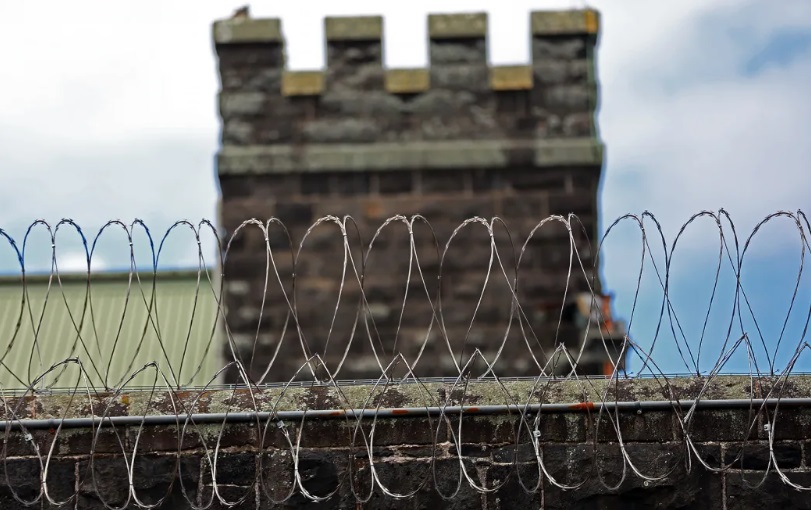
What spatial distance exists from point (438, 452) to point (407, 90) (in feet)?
13.8

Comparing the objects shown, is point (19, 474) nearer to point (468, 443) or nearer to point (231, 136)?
point (468, 443)

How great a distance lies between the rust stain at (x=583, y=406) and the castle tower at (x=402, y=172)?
3.48m

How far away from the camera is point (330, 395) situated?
4.66 metres

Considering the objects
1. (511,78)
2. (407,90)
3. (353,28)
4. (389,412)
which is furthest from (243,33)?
(389,412)

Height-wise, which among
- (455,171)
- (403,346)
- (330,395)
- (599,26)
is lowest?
(403,346)

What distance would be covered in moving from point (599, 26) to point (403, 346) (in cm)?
241

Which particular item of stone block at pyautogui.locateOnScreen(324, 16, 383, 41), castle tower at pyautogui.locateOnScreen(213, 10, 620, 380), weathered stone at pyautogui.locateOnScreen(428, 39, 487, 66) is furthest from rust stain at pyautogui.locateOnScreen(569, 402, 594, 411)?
stone block at pyautogui.locateOnScreen(324, 16, 383, 41)

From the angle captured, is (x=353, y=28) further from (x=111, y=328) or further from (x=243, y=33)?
(x=111, y=328)

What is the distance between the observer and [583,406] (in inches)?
182

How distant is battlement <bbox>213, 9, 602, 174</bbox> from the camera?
8438mm

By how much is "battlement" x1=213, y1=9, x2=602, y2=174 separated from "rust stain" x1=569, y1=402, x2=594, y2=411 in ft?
13.0

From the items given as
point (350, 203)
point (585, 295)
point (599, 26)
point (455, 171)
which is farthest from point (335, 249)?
point (599, 26)

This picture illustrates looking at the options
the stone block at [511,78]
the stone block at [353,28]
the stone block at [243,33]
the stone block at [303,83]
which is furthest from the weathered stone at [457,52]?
the stone block at [243,33]

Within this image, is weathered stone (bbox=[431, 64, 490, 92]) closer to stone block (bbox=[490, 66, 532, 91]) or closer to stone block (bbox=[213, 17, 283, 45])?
stone block (bbox=[490, 66, 532, 91])
